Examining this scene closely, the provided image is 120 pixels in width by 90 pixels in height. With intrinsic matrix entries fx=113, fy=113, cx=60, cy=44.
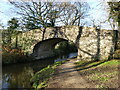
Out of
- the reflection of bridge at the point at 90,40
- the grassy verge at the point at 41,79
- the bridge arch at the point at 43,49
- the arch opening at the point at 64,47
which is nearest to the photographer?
the grassy verge at the point at 41,79

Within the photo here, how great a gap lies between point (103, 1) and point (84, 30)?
4655mm

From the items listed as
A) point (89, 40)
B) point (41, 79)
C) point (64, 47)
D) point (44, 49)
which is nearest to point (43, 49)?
point (44, 49)

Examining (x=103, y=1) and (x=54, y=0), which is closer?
(x=103, y=1)

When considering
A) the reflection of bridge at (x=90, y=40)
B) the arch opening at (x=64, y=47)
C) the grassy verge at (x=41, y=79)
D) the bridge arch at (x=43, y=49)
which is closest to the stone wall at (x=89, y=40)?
the reflection of bridge at (x=90, y=40)

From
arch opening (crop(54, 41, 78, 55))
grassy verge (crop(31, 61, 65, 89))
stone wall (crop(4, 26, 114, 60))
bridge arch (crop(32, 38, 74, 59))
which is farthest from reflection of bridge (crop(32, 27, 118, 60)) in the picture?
arch opening (crop(54, 41, 78, 55))

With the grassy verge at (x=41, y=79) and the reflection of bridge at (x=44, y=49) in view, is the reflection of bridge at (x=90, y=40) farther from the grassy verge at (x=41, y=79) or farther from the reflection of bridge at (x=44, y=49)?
the grassy verge at (x=41, y=79)

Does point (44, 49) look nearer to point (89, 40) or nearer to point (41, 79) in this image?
point (89, 40)

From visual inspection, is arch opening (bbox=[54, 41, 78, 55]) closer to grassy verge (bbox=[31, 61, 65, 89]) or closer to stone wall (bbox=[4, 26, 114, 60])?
stone wall (bbox=[4, 26, 114, 60])

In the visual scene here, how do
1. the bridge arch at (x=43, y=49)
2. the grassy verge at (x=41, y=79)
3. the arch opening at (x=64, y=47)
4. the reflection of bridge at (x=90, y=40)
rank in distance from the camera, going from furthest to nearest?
1. the arch opening at (x=64, y=47)
2. the bridge arch at (x=43, y=49)
3. the reflection of bridge at (x=90, y=40)
4. the grassy verge at (x=41, y=79)

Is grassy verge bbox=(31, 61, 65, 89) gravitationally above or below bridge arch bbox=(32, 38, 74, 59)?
below

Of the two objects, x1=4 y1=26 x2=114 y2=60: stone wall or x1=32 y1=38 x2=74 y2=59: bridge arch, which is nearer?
x1=4 y1=26 x2=114 y2=60: stone wall

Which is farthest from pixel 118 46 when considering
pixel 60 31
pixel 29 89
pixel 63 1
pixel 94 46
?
pixel 63 1

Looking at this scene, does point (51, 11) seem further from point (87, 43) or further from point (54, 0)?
point (87, 43)

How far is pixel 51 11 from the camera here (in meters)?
15.5
